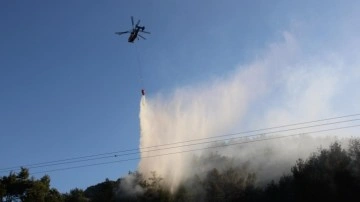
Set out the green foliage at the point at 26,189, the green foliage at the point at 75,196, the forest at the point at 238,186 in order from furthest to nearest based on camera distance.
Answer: the green foliage at the point at 75,196 → the green foliage at the point at 26,189 → the forest at the point at 238,186

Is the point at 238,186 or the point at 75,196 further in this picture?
the point at 75,196

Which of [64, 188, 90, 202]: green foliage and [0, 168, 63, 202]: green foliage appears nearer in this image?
[0, 168, 63, 202]: green foliage

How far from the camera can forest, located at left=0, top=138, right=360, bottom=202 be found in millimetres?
91812

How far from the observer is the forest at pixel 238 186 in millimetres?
91812

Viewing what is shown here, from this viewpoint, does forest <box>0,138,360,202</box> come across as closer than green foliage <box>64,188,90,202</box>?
Yes

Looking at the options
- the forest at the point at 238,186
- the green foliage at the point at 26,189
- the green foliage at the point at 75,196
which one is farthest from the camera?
the green foliage at the point at 75,196

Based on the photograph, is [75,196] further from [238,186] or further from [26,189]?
[238,186]

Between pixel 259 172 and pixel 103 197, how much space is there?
50.7 metres

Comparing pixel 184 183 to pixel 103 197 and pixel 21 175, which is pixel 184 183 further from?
pixel 21 175

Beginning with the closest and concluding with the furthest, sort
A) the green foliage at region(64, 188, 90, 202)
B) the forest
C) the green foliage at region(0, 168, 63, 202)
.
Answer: the forest → the green foliage at region(0, 168, 63, 202) → the green foliage at region(64, 188, 90, 202)

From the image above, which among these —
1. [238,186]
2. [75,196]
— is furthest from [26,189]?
[238,186]

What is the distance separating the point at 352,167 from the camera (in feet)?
305

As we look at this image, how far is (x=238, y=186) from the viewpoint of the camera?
127062 mm

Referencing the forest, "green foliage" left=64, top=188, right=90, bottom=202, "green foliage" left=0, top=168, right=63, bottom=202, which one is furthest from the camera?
"green foliage" left=64, top=188, right=90, bottom=202
